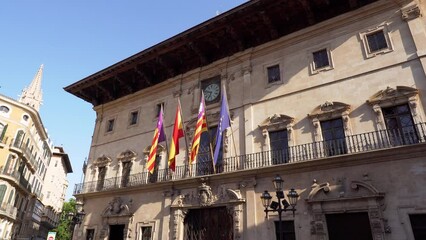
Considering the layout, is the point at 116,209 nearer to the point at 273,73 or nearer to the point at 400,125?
the point at 273,73

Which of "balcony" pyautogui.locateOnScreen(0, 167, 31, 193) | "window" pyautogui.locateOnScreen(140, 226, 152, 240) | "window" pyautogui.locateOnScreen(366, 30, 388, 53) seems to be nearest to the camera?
"window" pyautogui.locateOnScreen(366, 30, 388, 53)

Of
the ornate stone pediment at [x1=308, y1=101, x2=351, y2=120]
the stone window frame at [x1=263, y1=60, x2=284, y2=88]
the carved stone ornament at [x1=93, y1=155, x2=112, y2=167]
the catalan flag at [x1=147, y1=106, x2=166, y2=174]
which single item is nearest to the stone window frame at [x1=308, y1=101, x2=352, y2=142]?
the ornate stone pediment at [x1=308, y1=101, x2=351, y2=120]

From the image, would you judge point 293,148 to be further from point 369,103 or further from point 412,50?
point 412,50

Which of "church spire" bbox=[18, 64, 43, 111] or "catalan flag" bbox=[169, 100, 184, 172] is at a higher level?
"church spire" bbox=[18, 64, 43, 111]

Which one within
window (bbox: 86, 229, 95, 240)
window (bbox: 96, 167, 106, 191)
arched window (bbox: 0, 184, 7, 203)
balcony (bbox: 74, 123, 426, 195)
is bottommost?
window (bbox: 86, 229, 95, 240)

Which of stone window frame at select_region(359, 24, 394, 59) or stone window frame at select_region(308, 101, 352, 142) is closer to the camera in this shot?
stone window frame at select_region(308, 101, 352, 142)

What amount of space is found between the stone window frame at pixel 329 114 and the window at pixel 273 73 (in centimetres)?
272

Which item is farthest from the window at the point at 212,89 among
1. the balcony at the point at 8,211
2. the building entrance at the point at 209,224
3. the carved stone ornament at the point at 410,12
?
the balcony at the point at 8,211

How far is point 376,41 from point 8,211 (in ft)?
116

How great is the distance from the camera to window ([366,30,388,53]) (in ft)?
41.0

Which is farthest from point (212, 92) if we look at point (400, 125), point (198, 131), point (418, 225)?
point (418, 225)

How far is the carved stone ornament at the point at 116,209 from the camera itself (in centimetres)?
1652

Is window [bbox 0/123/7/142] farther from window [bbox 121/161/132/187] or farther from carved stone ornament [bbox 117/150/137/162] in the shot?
window [bbox 121/161/132/187]

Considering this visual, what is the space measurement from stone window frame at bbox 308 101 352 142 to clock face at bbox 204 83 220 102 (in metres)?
5.38
